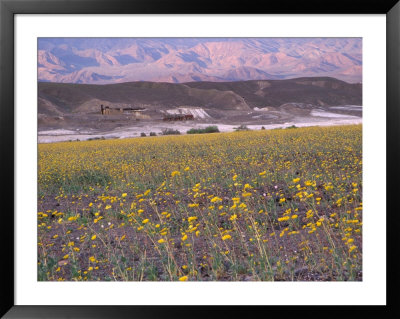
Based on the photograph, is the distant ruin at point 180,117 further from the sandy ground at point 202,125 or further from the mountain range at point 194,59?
the mountain range at point 194,59

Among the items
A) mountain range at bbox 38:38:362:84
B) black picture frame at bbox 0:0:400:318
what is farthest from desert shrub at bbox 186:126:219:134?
black picture frame at bbox 0:0:400:318

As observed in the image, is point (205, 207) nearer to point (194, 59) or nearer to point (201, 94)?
point (201, 94)

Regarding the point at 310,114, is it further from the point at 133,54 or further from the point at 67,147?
the point at 67,147

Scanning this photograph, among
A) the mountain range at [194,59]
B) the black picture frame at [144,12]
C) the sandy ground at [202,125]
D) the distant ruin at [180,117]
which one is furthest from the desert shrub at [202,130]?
the black picture frame at [144,12]

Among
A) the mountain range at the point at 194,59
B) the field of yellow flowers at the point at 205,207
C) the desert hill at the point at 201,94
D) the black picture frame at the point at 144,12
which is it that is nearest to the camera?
the black picture frame at the point at 144,12

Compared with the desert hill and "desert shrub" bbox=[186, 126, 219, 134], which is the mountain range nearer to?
the desert hill

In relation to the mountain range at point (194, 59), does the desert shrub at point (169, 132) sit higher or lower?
lower
